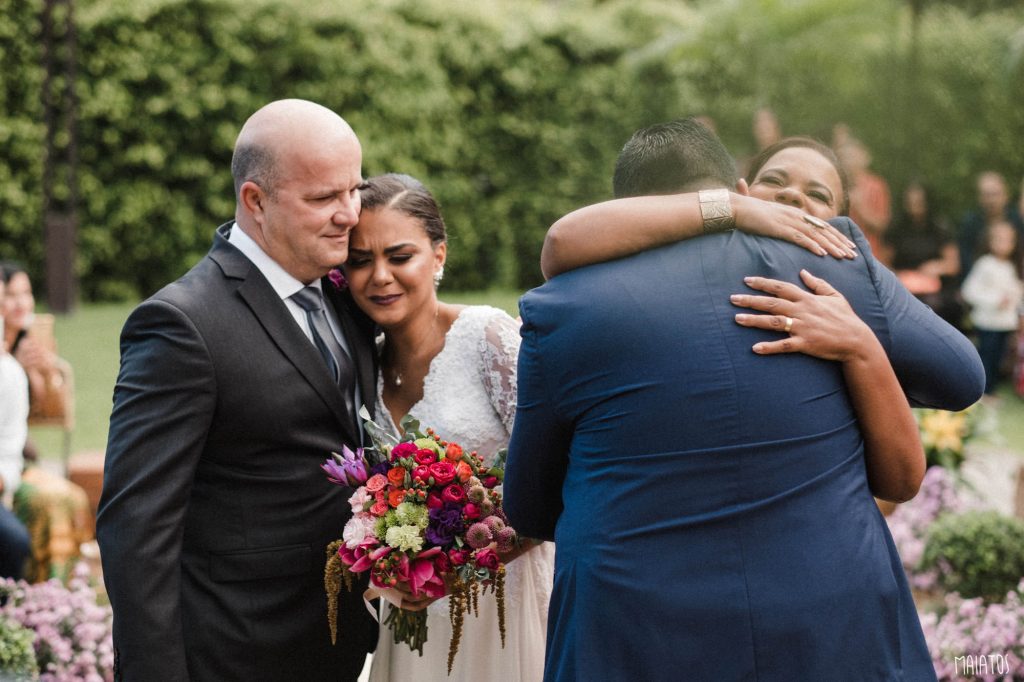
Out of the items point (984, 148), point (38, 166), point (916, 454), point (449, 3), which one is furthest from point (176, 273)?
point (916, 454)

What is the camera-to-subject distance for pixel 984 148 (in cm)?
1658

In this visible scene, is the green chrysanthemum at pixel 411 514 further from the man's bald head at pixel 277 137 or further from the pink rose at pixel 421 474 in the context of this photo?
the man's bald head at pixel 277 137

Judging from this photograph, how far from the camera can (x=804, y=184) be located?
3.13 m

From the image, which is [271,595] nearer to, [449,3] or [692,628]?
[692,628]

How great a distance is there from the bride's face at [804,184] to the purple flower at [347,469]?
1279 mm

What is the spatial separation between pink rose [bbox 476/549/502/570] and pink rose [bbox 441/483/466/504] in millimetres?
147

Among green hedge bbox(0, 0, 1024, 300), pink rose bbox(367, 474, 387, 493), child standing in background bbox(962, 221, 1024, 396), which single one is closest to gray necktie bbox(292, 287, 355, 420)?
pink rose bbox(367, 474, 387, 493)

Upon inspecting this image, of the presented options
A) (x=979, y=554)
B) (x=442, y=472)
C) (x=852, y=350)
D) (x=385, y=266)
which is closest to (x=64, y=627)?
(x=385, y=266)

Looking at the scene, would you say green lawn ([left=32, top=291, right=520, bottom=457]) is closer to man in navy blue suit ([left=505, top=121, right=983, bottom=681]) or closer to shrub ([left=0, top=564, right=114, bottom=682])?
shrub ([left=0, top=564, right=114, bottom=682])

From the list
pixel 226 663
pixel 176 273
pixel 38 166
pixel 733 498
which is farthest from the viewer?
pixel 176 273

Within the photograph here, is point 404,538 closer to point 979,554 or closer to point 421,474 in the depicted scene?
point 421,474

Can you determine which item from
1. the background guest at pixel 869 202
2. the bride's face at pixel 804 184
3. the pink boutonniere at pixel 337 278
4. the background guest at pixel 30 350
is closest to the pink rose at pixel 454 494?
the pink boutonniere at pixel 337 278

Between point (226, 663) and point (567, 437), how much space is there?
1.12 meters

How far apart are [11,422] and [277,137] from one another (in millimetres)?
3472
